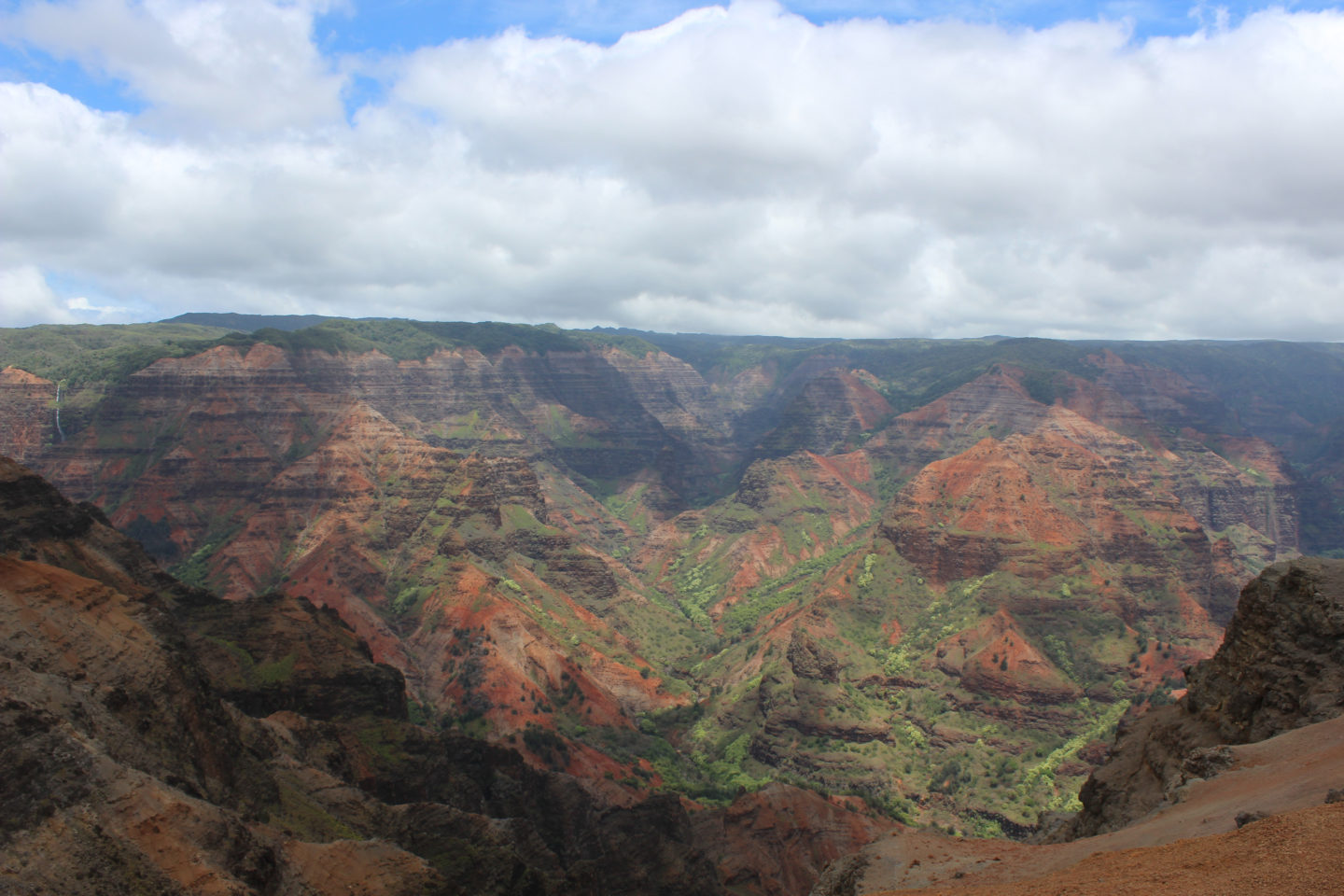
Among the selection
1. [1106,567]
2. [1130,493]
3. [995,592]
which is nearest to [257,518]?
[995,592]

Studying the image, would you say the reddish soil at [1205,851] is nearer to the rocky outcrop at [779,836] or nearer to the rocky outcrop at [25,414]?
the rocky outcrop at [779,836]

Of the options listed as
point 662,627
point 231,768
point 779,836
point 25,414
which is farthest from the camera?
point 662,627

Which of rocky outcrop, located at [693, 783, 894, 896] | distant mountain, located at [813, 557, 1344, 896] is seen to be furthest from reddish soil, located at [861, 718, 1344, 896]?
rocky outcrop, located at [693, 783, 894, 896]

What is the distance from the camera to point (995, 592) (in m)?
150

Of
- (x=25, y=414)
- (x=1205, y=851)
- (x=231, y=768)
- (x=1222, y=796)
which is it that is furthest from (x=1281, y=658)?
(x=25, y=414)

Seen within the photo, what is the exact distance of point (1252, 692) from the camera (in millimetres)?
48281

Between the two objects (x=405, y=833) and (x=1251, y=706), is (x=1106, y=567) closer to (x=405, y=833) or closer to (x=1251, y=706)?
(x=1251, y=706)

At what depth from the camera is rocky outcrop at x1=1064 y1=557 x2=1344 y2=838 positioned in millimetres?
44594

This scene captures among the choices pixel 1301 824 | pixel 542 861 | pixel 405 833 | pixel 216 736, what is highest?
pixel 1301 824

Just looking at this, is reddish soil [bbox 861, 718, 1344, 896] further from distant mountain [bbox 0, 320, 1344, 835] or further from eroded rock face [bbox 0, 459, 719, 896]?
distant mountain [bbox 0, 320, 1344, 835]

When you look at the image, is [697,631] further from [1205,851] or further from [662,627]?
[1205,851]

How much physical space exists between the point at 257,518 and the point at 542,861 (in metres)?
113

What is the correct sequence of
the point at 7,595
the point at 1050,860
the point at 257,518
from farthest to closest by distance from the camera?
1. the point at 257,518
2. the point at 7,595
3. the point at 1050,860

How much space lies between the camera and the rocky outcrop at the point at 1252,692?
146 feet
